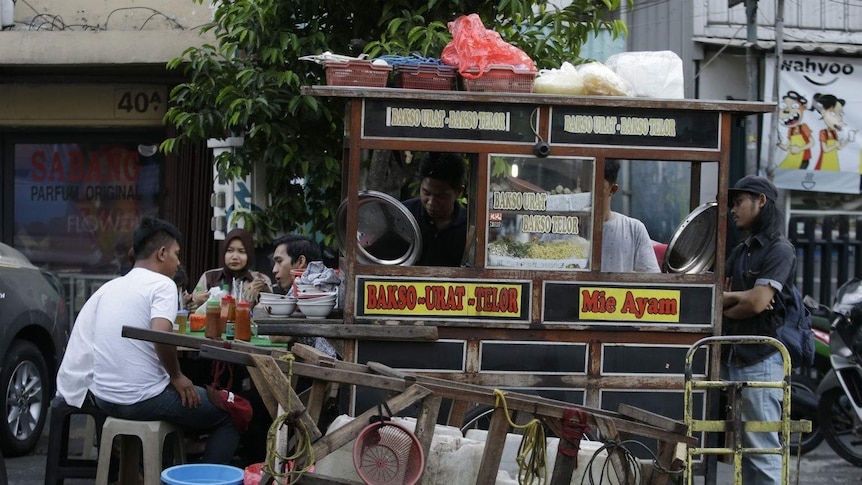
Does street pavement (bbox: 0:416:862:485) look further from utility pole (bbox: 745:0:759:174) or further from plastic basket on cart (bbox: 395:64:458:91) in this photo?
plastic basket on cart (bbox: 395:64:458:91)

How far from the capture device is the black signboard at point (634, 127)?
17.2 ft

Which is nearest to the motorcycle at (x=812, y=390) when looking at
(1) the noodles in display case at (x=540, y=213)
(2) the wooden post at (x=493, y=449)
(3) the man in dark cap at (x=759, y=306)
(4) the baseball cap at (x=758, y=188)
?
(3) the man in dark cap at (x=759, y=306)

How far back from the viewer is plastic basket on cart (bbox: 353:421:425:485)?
4203 mm

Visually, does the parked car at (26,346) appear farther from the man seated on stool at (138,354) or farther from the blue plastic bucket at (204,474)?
the blue plastic bucket at (204,474)

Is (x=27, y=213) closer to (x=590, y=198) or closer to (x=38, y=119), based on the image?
(x=38, y=119)

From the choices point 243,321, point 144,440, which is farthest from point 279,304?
point 144,440

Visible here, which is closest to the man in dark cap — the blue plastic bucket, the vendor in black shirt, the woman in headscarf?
the vendor in black shirt

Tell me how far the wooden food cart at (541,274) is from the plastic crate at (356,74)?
134 mm

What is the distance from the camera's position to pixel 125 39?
31.6 feet

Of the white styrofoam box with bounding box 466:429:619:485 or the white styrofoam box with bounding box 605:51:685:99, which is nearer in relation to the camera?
the white styrofoam box with bounding box 466:429:619:485

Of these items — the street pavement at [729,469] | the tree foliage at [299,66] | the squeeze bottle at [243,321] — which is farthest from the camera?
the tree foliage at [299,66]

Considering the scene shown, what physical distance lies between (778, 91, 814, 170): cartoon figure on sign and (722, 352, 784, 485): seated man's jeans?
17.4 ft

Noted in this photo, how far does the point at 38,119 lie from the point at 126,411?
6.25 metres

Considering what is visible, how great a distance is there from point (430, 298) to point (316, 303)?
0.61m
